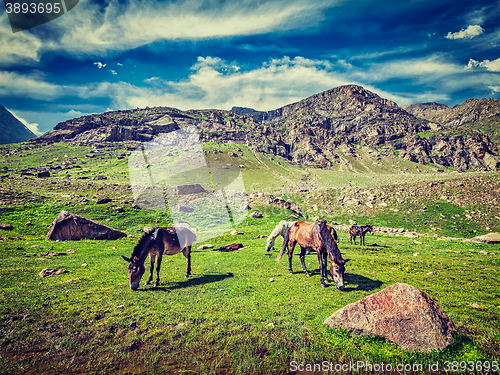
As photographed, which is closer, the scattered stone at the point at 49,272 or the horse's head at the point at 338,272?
the horse's head at the point at 338,272

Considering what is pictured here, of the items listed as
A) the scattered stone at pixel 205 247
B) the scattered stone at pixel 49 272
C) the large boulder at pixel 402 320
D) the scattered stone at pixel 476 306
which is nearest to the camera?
the large boulder at pixel 402 320

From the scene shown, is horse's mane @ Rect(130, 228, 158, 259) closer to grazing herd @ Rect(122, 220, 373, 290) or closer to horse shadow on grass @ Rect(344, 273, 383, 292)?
grazing herd @ Rect(122, 220, 373, 290)

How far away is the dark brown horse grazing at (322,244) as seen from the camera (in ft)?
34.4

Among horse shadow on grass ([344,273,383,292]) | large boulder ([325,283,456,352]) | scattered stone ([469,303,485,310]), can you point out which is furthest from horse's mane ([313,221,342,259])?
scattered stone ([469,303,485,310])

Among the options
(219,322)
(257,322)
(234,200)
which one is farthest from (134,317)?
(234,200)

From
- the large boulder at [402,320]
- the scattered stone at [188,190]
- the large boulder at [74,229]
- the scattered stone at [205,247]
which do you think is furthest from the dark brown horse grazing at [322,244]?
the scattered stone at [188,190]

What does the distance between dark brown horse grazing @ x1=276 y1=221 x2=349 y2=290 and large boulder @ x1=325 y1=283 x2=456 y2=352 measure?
307 centimetres

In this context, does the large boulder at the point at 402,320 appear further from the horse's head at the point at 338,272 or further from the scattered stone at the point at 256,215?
the scattered stone at the point at 256,215

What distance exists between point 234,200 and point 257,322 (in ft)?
141

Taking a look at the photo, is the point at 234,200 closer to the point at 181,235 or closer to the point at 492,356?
the point at 181,235

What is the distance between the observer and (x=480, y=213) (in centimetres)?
3206

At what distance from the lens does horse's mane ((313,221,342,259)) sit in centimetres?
1070

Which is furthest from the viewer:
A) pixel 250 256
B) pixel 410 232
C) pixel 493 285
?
pixel 410 232

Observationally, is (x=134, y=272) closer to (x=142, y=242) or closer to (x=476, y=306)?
(x=142, y=242)
